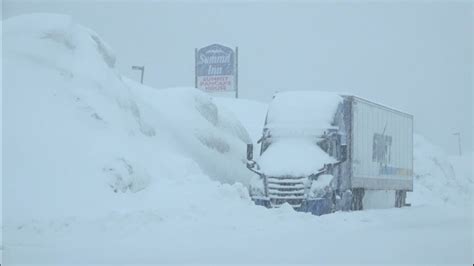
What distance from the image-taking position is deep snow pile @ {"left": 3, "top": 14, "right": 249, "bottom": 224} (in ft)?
62.1

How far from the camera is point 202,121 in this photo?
31.7 meters

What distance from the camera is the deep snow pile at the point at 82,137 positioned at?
18.9 metres

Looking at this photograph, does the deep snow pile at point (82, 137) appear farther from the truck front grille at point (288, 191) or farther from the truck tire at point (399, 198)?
the truck tire at point (399, 198)

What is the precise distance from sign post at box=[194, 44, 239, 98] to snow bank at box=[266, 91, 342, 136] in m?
30.2

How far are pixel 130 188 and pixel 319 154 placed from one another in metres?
5.34

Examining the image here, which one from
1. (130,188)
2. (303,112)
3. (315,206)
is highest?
(303,112)

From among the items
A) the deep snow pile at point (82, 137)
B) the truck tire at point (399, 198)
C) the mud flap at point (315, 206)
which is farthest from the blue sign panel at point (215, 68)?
the mud flap at point (315, 206)

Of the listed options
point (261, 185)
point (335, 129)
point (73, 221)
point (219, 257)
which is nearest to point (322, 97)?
point (335, 129)

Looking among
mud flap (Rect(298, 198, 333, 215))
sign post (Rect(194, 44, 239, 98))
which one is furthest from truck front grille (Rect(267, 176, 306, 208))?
sign post (Rect(194, 44, 239, 98))

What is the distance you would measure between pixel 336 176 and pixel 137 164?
18.5ft

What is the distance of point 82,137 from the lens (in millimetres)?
21953

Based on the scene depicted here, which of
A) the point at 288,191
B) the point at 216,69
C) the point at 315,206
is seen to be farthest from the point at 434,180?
the point at 288,191

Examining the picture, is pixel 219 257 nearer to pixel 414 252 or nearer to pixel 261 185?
pixel 414 252

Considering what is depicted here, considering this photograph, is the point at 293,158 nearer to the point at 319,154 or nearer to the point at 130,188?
the point at 319,154
